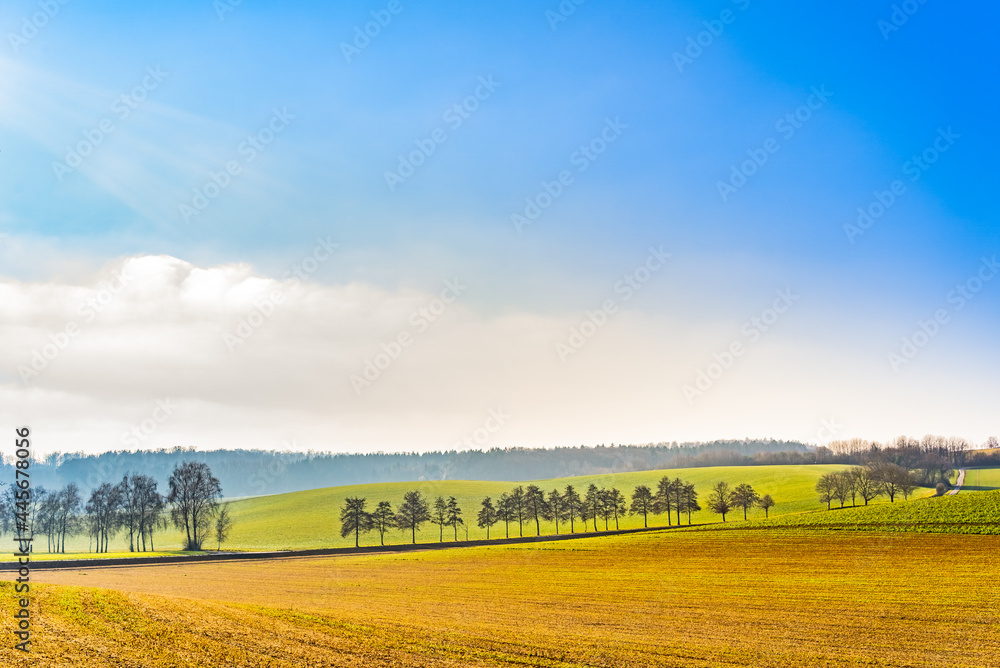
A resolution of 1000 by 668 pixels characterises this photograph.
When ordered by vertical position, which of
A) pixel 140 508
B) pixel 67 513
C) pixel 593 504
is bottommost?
pixel 593 504

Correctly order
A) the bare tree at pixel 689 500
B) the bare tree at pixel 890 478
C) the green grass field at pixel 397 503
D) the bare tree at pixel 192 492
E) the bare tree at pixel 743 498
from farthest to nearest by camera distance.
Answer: the green grass field at pixel 397 503 < the bare tree at pixel 689 500 < the bare tree at pixel 890 478 < the bare tree at pixel 743 498 < the bare tree at pixel 192 492

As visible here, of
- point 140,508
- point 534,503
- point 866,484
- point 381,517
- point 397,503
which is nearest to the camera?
point 140,508

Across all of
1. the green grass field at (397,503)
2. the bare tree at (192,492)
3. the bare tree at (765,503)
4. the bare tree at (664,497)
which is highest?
the bare tree at (192,492)

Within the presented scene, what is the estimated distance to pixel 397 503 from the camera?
526 ft

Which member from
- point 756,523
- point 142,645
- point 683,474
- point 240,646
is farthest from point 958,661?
point 683,474

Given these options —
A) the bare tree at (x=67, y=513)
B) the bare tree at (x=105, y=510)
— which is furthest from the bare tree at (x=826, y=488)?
the bare tree at (x=67, y=513)

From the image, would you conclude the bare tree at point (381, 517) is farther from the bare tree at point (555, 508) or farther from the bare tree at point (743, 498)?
the bare tree at point (743, 498)

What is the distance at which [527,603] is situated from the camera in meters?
34.7

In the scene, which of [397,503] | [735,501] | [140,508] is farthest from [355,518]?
[735,501]

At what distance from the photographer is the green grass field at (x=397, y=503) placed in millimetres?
118938

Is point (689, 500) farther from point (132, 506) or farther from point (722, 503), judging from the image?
point (132, 506)

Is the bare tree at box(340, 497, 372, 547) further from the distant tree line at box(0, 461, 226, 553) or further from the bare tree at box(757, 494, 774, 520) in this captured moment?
the bare tree at box(757, 494, 774, 520)

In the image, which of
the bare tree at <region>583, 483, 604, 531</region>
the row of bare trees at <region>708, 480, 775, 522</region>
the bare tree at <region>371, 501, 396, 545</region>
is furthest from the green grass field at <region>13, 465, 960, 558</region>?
the bare tree at <region>371, 501, 396, 545</region>

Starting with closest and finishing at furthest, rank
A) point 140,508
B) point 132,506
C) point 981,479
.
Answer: point 140,508 → point 132,506 → point 981,479
